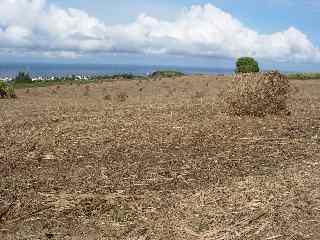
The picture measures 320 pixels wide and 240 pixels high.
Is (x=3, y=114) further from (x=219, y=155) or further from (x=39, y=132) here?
(x=219, y=155)

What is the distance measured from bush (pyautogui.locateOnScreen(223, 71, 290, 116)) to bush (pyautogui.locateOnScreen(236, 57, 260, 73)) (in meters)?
26.3

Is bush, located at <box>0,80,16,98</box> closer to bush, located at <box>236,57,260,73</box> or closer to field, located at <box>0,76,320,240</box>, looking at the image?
field, located at <box>0,76,320,240</box>

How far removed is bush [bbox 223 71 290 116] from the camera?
1931 centimetres

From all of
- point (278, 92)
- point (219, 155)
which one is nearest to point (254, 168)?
point (219, 155)

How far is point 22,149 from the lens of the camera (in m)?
14.3

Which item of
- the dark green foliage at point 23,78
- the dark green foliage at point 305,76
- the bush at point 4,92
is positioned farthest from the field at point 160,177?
the dark green foliage at point 23,78

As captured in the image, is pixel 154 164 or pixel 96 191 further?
pixel 154 164

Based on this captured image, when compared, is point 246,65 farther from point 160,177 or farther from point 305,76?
point 160,177

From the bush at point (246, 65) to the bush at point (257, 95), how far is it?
26348 millimetres

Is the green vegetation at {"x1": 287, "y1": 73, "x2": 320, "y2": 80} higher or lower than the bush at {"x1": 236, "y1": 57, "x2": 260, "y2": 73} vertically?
lower

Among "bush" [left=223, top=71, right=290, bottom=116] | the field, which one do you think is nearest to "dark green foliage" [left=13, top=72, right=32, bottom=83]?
the field

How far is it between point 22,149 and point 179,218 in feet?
20.4

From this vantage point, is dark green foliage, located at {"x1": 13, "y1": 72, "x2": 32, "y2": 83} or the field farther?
dark green foliage, located at {"x1": 13, "y1": 72, "x2": 32, "y2": 83}

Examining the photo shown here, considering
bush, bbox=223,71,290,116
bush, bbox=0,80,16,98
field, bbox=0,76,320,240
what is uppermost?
bush, bbox=223,71,290,116
